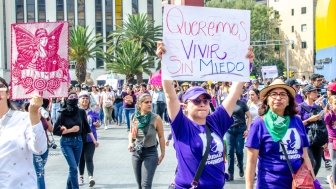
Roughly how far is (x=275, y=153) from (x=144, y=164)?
10.7ft

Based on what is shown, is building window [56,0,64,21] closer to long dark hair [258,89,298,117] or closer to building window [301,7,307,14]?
building window [301,7,307,14]

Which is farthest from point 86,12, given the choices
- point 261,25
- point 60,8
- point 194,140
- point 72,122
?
point 194,140

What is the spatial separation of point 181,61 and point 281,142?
1128mm

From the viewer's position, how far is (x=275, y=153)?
5.07 metres

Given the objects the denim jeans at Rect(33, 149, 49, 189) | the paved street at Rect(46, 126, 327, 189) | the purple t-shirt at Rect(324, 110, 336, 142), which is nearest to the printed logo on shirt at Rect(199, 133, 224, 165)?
the purple t-shirt at Rect(324, 110, 336, 142)

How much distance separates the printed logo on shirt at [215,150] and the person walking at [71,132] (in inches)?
183

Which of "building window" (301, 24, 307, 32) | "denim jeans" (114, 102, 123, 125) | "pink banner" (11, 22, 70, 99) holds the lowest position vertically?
"denim jeans" (114, 102, 123, 125)

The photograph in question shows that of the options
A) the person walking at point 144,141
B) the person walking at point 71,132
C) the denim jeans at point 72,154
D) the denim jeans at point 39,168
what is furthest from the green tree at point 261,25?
the denim jeans at point 39,168

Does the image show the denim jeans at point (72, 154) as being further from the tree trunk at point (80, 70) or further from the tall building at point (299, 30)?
the tall building at point (299, 30)

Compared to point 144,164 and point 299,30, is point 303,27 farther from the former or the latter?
point 144,164

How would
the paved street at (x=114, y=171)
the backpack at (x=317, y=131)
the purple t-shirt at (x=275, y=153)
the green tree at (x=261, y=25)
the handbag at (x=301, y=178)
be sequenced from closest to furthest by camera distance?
the handbag at (x=301, y=178) → the purple t-shirt at (x=275, y=153) → the backpack at (x=317, y=131) → the paved street at (x=114, y=171) → the green tree at (x=261, y=25)

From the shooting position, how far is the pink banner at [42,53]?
6.19 meters

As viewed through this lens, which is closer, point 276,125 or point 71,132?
point 276,125

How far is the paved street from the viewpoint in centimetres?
1034
